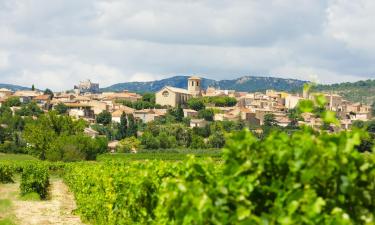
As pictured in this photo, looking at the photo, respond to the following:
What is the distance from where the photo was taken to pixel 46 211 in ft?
84.4

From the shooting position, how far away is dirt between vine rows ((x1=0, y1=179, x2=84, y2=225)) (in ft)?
71.7

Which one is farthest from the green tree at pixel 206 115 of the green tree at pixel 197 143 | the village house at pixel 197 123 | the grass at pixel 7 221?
the grass at pixel 7 221

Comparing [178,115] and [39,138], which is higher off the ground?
[39,138]

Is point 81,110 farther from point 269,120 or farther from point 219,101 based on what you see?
point 269,120

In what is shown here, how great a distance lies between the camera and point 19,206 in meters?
27.7

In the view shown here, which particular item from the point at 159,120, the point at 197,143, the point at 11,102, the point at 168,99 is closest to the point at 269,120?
the point at 159,120

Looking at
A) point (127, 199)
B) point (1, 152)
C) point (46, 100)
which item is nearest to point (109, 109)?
point (46, 100)

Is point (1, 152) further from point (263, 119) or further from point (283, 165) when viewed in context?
point (283, 165)

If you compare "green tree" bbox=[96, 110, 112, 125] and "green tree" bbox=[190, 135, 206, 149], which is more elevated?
"green tree" bbox=[96, 110, 112, 125]

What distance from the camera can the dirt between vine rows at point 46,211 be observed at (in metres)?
21.9

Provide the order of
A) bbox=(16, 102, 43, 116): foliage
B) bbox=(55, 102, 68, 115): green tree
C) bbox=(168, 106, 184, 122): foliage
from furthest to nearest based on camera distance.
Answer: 1. bbox=(55, 102, 68, 115): green tree
2. bbox=(168, 106, 184, 122): foliage
3. bbox=(16, 102, 43, 116): foliage

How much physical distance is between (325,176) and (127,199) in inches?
276

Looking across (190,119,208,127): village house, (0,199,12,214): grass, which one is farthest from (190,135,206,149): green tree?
(0,199,12,214): grass

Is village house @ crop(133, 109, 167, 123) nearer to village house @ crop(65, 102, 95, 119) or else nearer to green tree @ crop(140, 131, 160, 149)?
village house @ crop(65, 102, 95, 119)
